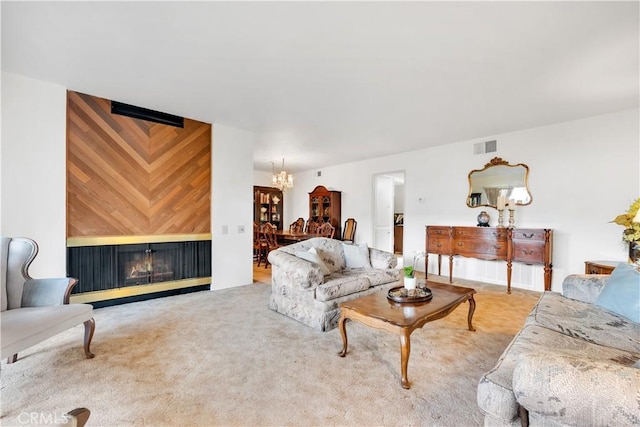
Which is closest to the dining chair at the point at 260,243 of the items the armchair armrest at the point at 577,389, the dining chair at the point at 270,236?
the dining chair at the point at 270,236

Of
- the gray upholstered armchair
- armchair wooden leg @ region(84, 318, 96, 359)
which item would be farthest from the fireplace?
armchair wooden leg @ region(84, 318, 96, 359)

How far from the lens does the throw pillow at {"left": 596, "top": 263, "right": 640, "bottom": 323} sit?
1.85 metres

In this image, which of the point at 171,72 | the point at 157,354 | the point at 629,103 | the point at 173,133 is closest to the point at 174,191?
the point at 173,133

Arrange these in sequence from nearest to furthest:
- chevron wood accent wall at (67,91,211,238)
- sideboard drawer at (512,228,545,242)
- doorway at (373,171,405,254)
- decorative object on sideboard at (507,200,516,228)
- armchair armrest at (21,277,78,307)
Answer: armchair armrest at (21,277,78,307), chevron wood accent wall at (67,91,211,238), sideboard drawer at (512,228,545,242), decorative object on sideboard at (507,200,516,228), doorway at (373,171,405,254)

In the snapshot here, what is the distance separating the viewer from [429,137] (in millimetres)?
4793

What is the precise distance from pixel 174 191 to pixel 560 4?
14.1 ft

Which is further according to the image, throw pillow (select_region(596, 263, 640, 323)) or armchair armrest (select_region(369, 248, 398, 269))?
armchair armrest (select_region(369, 248, 398, 269))

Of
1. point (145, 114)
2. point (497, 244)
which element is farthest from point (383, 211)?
point (145, 114)

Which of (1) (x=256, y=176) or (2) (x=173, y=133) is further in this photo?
(1) (x=256, y=176)

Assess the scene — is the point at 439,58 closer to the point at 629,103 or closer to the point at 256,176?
Answer: the point at 629,103

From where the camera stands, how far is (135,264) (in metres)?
3.65

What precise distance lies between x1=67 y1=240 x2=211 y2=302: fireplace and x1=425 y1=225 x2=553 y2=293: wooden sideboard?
12.6ft

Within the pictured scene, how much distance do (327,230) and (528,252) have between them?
13.6ft

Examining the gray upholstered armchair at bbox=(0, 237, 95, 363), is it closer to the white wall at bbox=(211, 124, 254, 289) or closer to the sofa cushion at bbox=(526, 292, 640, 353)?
the white wall at bbox=(211, 124, 254, 289)
